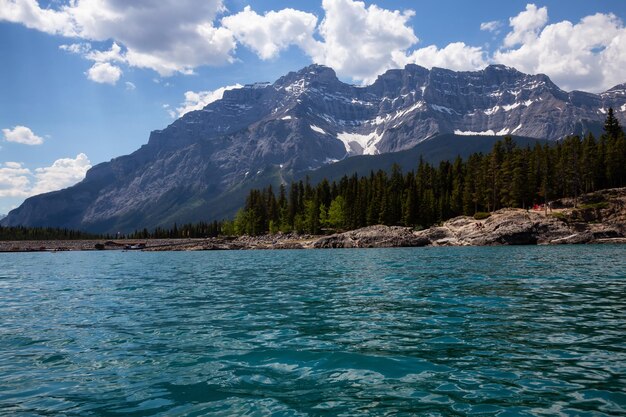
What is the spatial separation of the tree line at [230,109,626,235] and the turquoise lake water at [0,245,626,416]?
101823 mm

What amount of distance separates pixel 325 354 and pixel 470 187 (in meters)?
127

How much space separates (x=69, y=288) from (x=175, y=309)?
53.3 ft

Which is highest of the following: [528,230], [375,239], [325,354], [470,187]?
[470,187]

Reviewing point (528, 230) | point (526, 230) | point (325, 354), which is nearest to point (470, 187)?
point (528, 230)

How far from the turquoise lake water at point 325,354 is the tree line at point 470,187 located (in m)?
102

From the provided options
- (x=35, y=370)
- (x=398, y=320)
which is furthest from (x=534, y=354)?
(x=35, y=370)

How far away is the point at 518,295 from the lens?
73.6 feet

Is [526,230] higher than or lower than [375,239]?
higher

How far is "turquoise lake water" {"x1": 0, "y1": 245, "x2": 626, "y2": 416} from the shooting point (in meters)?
8.90

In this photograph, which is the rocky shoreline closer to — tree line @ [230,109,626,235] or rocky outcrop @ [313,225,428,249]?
rocky outcrop @ [313,225,428,249]

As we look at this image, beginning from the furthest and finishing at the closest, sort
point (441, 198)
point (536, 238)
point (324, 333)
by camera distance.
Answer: point (441, 198), point (536, 238), point (324, 333)

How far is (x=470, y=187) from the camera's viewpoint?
13038 cm

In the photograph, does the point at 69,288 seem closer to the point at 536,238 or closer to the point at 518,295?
the point at 518,295

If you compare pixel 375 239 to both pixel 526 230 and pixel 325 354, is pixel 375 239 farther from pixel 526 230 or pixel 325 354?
pixel 325 354
